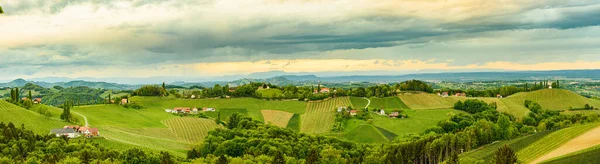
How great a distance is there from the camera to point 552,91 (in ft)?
642

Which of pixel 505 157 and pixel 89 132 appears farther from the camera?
pixel 89 132

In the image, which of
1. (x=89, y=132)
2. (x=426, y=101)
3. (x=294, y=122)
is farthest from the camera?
(x=426, y=101)

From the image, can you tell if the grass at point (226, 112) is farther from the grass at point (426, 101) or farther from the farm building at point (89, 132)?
the grass at point (426, 101)

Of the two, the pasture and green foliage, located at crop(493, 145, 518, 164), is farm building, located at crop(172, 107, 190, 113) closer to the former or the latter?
the pasture

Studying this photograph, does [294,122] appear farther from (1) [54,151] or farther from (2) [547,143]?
(2) [547,143]

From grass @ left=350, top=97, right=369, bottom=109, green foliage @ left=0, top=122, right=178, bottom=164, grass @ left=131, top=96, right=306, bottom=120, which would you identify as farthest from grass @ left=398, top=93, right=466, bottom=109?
green foliage @ left=0, top=122, right=178, bottom=164

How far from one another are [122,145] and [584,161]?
85.6 metres

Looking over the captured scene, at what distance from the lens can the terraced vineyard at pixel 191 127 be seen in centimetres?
12736

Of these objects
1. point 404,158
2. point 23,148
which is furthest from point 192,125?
point 404,158

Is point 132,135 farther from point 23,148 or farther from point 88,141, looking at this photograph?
point 23,148

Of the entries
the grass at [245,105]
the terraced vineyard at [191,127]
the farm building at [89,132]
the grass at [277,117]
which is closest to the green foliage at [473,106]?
the grass at [245,105]

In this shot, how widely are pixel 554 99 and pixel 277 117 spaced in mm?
113599

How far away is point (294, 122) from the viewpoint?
153m

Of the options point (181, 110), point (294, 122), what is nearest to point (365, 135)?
point (294, 122)
